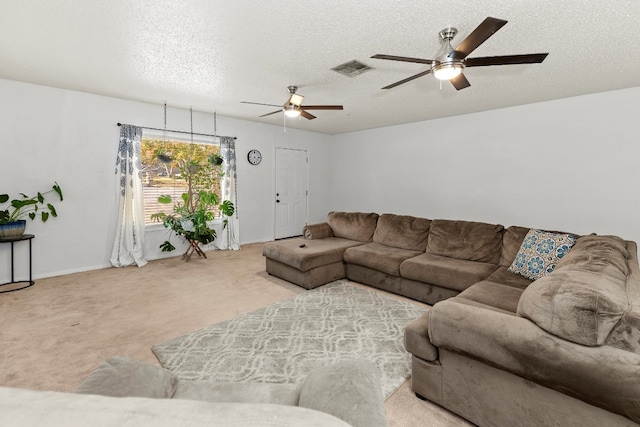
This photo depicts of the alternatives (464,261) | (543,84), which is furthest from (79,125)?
(543,84)

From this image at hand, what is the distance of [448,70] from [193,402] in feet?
8.67

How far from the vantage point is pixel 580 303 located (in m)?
1.33

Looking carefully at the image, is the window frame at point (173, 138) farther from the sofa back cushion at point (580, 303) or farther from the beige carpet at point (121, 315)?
the sofa back cushion at point (580, 303)

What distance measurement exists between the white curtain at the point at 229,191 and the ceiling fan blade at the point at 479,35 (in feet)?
14.8

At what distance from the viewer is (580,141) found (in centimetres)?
431

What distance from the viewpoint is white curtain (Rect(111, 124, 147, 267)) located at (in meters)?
4.72

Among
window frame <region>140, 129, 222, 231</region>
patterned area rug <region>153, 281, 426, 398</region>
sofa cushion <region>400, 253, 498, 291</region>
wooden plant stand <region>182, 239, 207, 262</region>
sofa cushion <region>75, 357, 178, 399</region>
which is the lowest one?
patterned area rug <region>153, 281, 426, 398</region>

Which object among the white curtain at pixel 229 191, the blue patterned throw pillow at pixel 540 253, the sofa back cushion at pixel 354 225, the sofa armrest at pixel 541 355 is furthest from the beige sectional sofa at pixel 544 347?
the white curtain at pixel 229 191

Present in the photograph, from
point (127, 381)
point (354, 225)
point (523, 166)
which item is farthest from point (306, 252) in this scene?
point (523, 166)

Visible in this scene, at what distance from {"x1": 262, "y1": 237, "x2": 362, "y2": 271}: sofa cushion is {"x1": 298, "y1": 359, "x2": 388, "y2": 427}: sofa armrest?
9.05 ft

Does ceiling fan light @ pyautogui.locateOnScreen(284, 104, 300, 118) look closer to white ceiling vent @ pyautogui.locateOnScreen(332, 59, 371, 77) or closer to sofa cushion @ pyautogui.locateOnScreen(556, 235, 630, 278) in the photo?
white ceiling vent @ pyautogui.locateOnScreen(332, 59, 371, 77)

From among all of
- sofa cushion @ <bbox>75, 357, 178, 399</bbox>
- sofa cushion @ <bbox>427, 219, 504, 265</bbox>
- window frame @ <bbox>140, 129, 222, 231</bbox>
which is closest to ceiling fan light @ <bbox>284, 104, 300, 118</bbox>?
sofa cushion @ <bbox>427, 219, 504, 265</bbox>

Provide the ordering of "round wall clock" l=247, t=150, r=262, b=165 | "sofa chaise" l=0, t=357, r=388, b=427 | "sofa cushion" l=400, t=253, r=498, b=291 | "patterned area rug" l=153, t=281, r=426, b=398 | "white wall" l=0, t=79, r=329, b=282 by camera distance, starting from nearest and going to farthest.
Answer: "sofa chaise" l=0, t=357, r=388, b=427
"patterned area rug" l=153, t=281, r=426, b=398
"sofa cushion" l=400, t=253, r=498, b=291
"white wall" l=0, t=79, r=329, b=282
"round wall clock" l=247, t=150, r=262, b=165

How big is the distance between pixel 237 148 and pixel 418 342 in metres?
5.24
